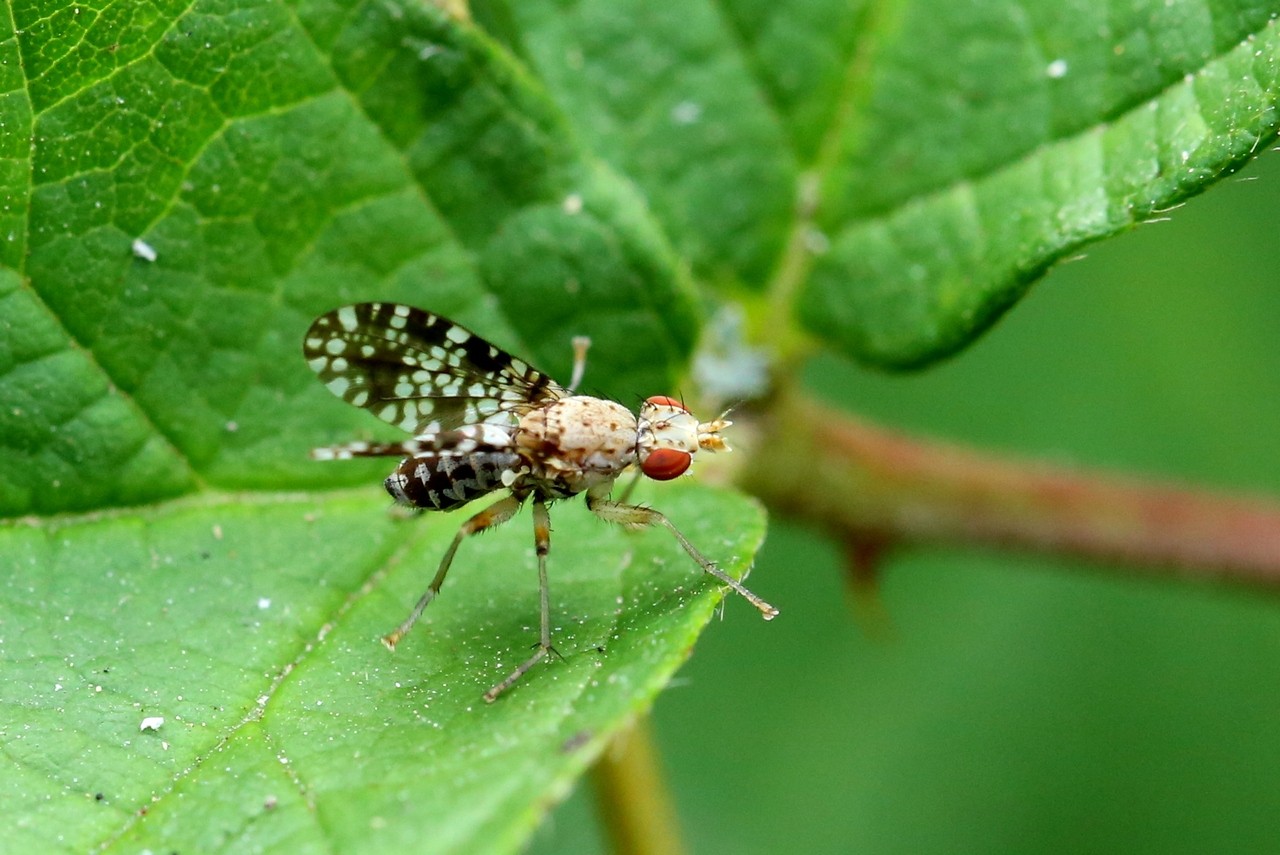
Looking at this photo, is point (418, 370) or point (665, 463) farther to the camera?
point (418, 370)

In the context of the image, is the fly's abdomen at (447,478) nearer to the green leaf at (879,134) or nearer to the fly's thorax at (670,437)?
the fly's thorax at (670,437)

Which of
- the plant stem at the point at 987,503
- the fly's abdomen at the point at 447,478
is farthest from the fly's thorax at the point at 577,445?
the plant stem at the point at 987,503

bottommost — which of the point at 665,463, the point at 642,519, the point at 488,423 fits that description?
the point at 642,519

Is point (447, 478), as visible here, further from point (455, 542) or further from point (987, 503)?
point (987, 503)

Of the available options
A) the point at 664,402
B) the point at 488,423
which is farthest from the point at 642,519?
the point at 488,423

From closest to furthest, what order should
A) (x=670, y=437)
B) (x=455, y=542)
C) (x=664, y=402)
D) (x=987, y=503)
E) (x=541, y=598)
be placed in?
(x=541, y=598)
(x=455, y=542)
(x=670, y=437)
(x=664, y=402)
(x=987, y=503)

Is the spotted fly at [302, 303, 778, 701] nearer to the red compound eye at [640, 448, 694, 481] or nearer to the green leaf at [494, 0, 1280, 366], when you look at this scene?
the red compound eye at [640, 448, 694, 481]

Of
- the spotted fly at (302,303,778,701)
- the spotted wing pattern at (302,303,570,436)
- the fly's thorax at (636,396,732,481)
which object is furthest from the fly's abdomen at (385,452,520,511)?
the fly's thorax at (636,396,732,481)
